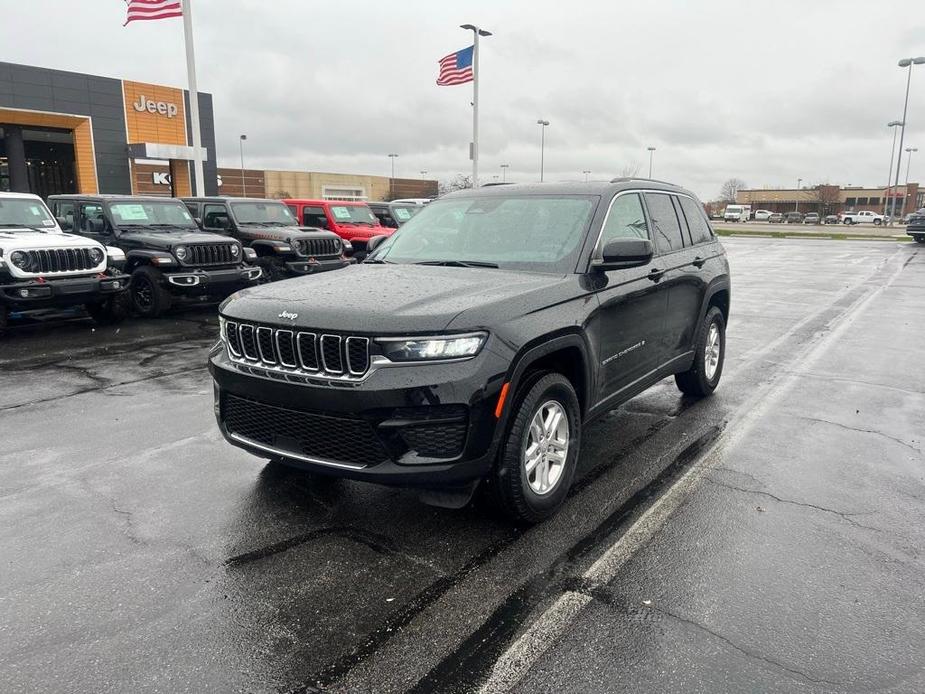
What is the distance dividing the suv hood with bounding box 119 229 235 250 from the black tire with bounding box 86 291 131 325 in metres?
0.92

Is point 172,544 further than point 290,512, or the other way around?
point 290,512

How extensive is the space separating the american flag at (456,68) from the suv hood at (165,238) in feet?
52.7

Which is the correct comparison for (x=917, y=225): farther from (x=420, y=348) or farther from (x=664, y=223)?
(x=420, y=348)

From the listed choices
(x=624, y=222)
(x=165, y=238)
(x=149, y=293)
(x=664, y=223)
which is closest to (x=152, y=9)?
(x=165, y=238)

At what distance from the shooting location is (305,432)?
11.5 feet

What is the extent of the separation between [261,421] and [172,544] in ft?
2.58

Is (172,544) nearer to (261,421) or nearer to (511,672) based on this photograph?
(261,421)

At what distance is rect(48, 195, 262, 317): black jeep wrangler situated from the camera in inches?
430

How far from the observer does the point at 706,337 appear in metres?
6.09

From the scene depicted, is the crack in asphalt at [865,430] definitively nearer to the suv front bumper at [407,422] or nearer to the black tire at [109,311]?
the suv front bumper at [407,422]

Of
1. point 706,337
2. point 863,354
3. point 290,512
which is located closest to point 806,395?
point 706,337

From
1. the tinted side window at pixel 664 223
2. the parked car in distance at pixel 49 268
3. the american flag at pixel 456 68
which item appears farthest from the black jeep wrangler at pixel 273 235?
the american flag at pixel 456 68

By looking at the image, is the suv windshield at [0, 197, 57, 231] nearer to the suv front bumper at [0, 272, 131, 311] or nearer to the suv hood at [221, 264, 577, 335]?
the suv front bumper at [0, 272, 131, 311]

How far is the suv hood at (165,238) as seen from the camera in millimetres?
10953
